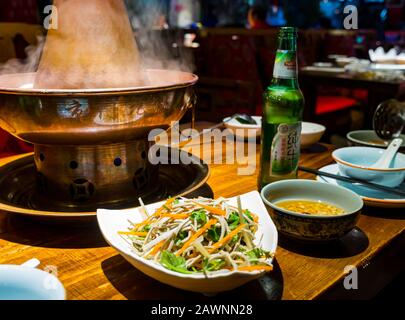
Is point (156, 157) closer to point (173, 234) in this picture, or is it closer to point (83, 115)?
point (83, 115)

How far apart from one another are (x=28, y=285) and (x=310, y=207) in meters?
0.84

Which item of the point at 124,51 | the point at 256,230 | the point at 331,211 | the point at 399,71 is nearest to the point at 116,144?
the point at 124,51

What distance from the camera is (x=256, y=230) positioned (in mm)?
1049

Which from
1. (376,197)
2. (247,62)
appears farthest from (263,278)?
(247,62)

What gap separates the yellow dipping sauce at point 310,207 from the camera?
122 cm

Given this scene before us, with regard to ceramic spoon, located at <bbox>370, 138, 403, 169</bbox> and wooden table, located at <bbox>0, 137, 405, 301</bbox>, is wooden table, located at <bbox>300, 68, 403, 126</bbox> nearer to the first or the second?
ceramic spoon, located at <bbox>370, 138, 403, 169</bbox>

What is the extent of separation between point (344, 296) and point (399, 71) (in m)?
4.38

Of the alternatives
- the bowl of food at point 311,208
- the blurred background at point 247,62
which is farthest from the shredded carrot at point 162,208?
the blurred background at point 247,62

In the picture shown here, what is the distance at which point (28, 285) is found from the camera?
78 centimetres

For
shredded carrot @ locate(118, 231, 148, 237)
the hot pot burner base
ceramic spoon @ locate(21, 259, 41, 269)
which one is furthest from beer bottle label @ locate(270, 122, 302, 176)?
ceramic spoon @ locate(21, 259, 41, 269)

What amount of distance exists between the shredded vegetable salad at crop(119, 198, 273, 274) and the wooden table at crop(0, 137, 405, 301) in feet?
0.25

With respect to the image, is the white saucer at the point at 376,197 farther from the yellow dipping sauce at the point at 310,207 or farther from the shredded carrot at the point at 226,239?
the shredded carrot at the point at 226,239

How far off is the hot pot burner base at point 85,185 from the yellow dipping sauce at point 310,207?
0.29 m

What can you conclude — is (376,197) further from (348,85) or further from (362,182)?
(348,85)
